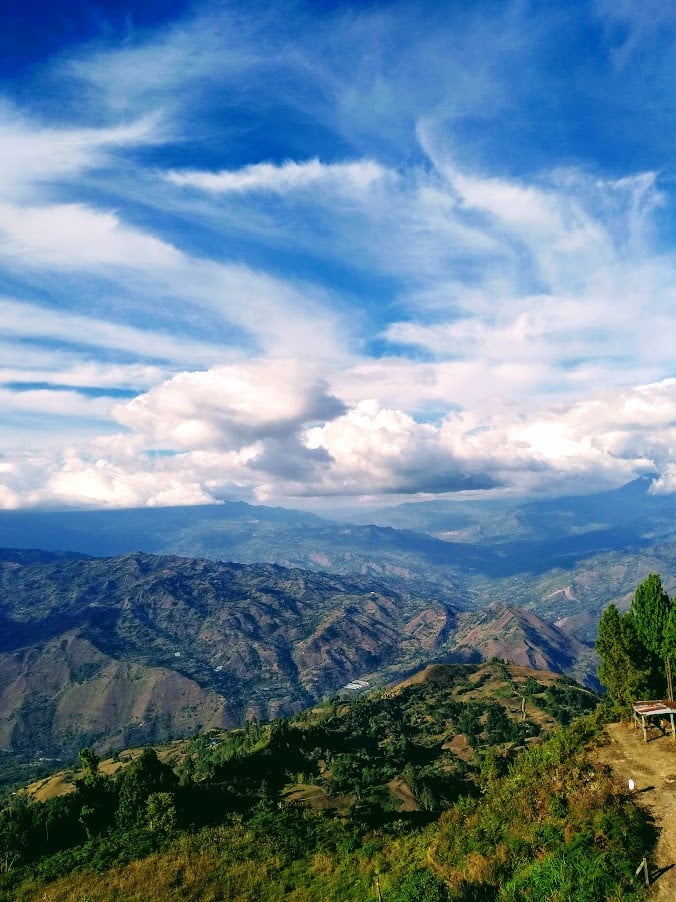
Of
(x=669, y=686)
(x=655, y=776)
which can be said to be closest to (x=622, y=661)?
(x=669, y=686)

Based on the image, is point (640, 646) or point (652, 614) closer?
point (640, 646)

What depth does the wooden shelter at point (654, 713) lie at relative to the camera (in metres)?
40.2

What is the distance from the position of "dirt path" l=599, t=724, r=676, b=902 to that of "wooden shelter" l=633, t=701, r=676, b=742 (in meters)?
0.82

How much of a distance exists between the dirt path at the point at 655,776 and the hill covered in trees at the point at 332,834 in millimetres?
1057

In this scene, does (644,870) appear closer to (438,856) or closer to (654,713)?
(438,856)

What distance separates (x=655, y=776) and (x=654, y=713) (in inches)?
269

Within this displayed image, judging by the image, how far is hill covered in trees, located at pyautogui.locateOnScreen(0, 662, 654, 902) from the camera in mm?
26141

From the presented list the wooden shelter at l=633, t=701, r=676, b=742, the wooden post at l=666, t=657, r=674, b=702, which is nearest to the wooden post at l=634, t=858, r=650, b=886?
the wooden shelter at l=633, t=701, r=676, b=742

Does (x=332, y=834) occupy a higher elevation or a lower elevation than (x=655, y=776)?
lower

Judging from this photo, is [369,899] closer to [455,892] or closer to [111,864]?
[455,892]

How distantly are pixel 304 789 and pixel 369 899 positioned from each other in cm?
3901

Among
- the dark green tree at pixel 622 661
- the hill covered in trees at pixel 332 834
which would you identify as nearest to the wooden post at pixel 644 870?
the hill covered in trees at pixel 332 834

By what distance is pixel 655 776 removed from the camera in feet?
113

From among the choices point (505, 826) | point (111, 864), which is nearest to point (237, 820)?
point (111, 864)
